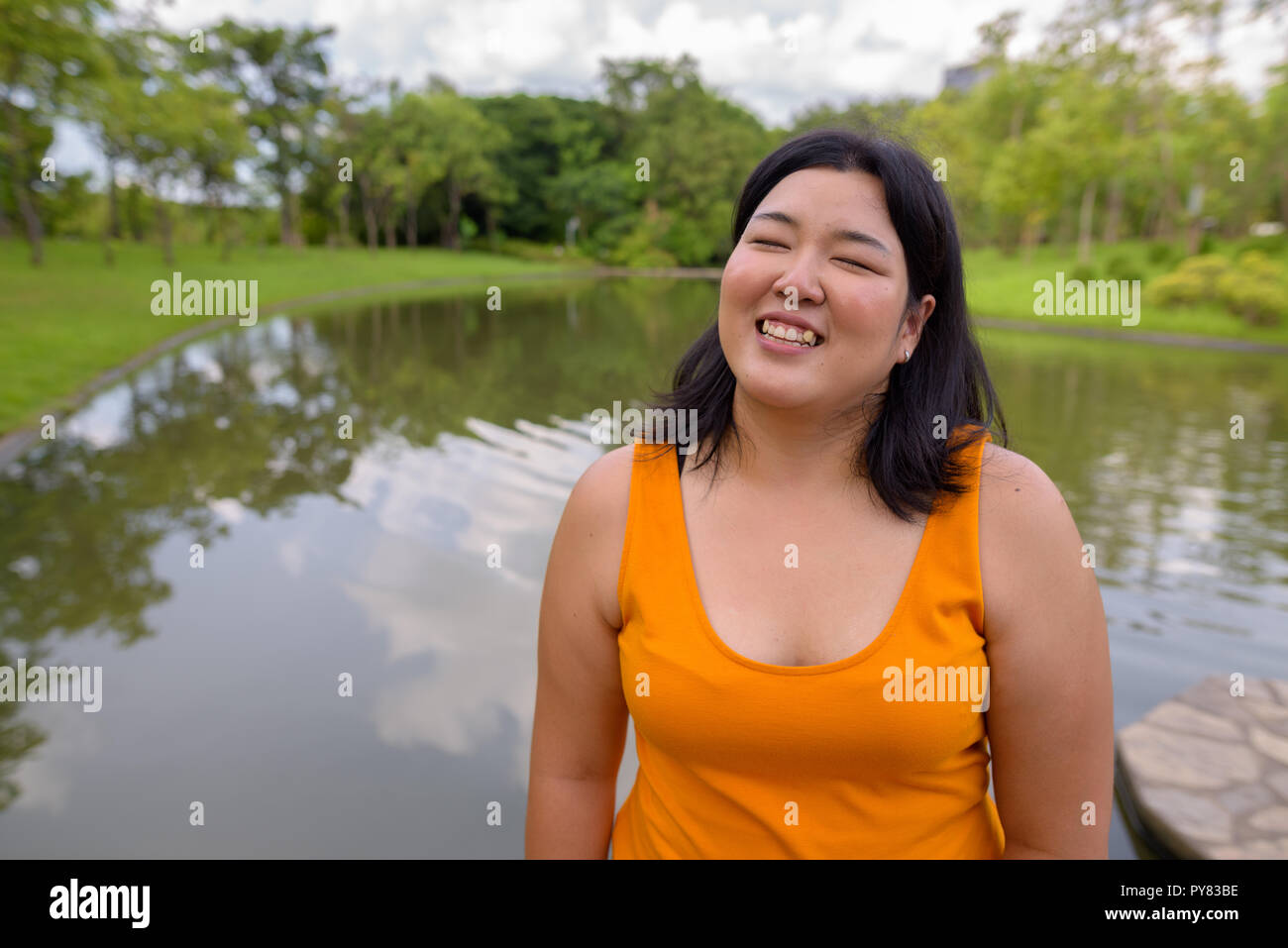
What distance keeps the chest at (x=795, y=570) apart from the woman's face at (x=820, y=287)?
0.19m

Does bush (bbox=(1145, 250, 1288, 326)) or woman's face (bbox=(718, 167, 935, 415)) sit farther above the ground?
bush (bbox=(1145, 250, 1288, 326))

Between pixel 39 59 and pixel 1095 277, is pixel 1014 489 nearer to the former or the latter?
pixel 39 59

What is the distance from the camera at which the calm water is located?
3.21 metres

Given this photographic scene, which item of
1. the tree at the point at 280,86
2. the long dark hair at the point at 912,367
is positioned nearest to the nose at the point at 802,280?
the long dark hair at the point at 912,367

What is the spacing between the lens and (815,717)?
4.14 feet

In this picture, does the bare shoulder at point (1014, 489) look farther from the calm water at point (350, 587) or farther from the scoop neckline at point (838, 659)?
the calm water at point (350, 587)

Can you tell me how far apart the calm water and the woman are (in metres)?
0.72

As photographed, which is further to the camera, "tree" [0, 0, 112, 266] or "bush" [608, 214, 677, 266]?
"bush" [608, 214, 677, 266]

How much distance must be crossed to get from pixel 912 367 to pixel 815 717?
2.14ft

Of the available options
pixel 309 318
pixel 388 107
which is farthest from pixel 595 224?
pixel 309 318

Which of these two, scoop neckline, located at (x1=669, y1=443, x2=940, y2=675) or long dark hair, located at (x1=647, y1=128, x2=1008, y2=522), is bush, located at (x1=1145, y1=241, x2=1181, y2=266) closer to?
long dark hair, located at (x1=647, y1=128, x2=1008, y2=522)

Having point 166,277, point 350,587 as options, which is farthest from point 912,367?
point 166,277

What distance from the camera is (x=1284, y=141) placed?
26.4 metres

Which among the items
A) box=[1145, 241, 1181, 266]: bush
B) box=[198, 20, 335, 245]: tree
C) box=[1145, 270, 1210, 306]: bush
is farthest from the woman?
box=[198, 20, 335, 245]: tree
